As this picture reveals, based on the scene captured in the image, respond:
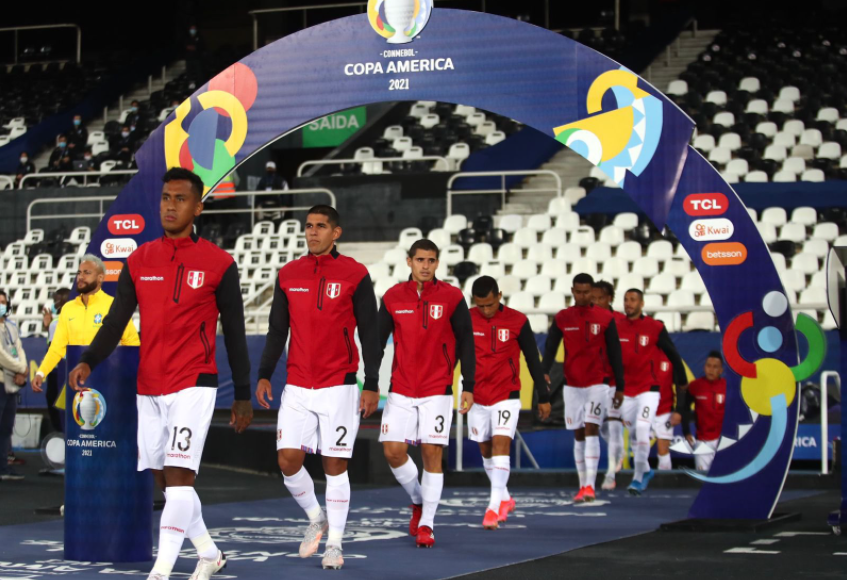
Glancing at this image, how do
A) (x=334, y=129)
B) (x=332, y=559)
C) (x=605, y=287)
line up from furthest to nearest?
(x=334, y=129) < (x=605, y=287) < (x=332, y=559)

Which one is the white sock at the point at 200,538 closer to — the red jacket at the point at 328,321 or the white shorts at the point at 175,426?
the white shorts at the point at 175,426

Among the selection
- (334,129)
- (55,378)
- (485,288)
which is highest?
(334,129)

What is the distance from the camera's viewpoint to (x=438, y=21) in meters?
9.66

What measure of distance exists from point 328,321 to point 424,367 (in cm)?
131

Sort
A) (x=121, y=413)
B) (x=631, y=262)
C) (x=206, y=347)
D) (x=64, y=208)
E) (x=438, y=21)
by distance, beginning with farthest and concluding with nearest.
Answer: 1. (x=64, y=208)
2. (x=631, y=262)
3. (x=438, y=21)
4. (x=121, y=413)
5. (x=206, y=347)

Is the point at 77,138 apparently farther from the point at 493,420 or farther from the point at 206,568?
the point at 206,568

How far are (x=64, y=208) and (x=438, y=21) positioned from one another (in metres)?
18.2

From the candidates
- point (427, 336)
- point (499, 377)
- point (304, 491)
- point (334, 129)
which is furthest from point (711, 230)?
point (334, 129)

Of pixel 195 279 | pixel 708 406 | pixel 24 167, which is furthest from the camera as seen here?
pixel 24 167

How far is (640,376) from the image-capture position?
13.3 m

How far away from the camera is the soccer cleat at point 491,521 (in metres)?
9.88

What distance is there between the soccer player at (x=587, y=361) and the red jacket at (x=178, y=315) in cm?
570

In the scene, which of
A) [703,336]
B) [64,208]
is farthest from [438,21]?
[64,208]

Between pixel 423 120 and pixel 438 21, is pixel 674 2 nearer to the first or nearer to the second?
pixel 423 120
